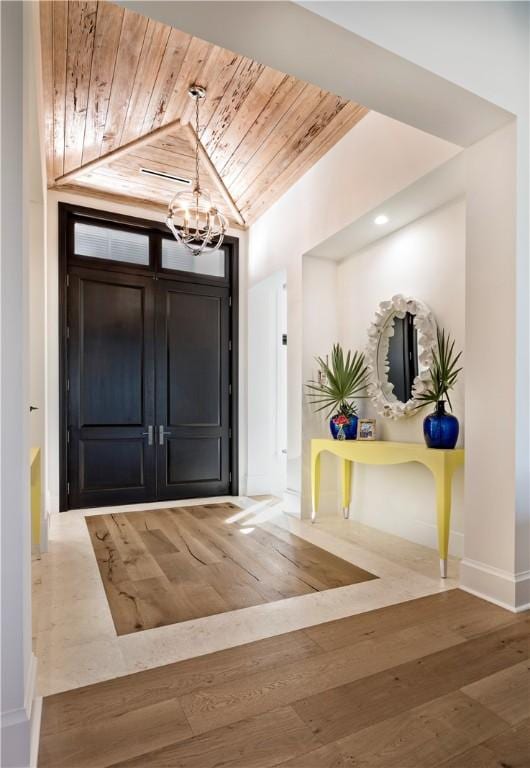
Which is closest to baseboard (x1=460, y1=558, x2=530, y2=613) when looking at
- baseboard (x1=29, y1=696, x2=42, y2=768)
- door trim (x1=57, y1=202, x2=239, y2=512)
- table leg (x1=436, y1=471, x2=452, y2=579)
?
table leg (x1=436, y1=471, x2=452, y2=579)

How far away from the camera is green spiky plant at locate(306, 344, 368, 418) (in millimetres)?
3795

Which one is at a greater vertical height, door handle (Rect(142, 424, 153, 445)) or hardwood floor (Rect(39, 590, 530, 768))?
door handle (Rect(142, 424, 153, 445))

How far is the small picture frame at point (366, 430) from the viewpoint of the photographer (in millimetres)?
3699

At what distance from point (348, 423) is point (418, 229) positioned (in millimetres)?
1614

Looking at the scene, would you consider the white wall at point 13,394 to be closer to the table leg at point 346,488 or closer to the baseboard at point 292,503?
the baseboard at point 292,503

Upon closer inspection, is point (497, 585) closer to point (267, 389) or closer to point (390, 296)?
point (390, 296)

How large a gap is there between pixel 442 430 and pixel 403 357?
817 mm

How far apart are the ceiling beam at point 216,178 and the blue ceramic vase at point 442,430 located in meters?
2.96

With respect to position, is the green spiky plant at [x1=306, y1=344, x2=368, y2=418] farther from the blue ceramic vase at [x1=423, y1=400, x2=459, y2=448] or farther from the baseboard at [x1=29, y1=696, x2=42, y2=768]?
the baseboard at [x1=29, y1=696, x2=42, y2=768]

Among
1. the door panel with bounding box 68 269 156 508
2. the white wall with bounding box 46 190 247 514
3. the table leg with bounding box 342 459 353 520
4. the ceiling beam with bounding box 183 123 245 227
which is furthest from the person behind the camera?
the door panel with bounding box 68 269 156 508

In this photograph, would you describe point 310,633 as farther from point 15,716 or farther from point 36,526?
point 36,526

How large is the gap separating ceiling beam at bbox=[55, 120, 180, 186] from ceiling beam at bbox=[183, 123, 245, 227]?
0.49ft

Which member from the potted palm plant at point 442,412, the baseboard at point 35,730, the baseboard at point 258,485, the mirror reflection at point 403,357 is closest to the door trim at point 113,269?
the baseboard at point 258,485

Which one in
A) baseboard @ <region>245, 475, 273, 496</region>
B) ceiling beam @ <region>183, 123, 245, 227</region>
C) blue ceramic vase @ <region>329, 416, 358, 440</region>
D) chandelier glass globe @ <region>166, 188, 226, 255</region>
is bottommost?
baseboard @ <region>245, 475, 273, 496</region>
